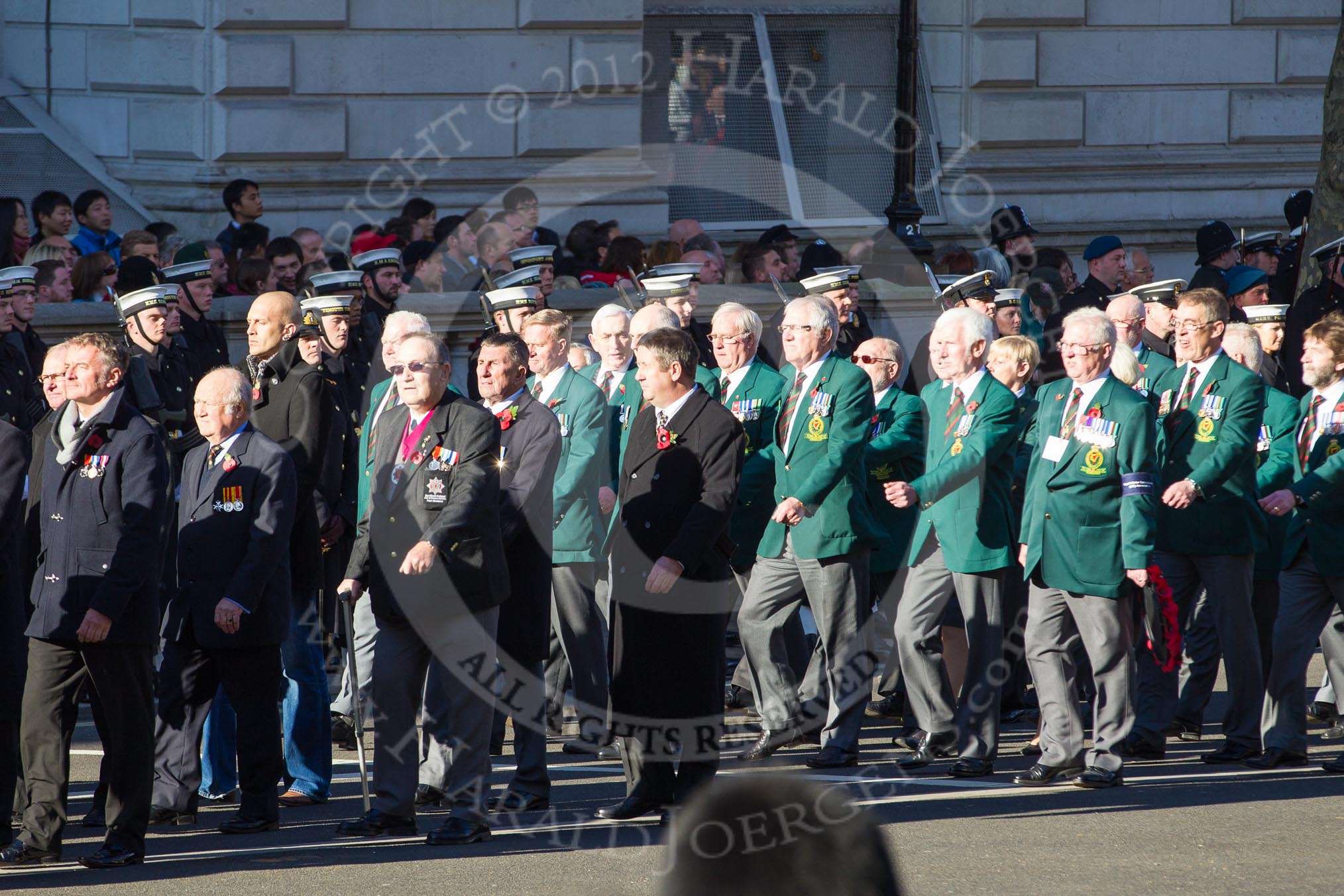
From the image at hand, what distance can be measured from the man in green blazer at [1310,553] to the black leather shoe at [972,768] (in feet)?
4.04

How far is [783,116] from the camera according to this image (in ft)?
60.4

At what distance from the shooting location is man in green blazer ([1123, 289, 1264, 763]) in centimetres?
839

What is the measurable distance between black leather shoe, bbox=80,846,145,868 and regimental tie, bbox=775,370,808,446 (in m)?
3.48

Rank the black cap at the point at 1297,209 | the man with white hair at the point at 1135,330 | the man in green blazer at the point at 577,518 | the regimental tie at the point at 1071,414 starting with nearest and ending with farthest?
the regimental tie at the point at 1071,414 < the man in green blazer at the point at 577,518 < the man with white hair at the point at 1135,330 < the black cap at the point at 1297,209

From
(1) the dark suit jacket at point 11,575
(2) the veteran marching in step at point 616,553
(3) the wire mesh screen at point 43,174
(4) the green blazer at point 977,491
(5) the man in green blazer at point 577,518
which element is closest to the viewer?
(1) the dark suit jacket at point 11,575

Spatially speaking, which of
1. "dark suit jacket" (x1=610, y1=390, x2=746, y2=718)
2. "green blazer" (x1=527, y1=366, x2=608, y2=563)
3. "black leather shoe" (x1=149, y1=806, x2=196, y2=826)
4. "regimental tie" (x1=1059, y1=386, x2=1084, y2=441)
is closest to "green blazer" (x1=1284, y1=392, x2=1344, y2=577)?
"regimental tie" (x1=1059, y1=386, x2=1084, y2=441)

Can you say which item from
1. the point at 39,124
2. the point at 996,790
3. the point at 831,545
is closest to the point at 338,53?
the point at 39,124

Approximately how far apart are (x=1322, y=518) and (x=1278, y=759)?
1081 millimetres

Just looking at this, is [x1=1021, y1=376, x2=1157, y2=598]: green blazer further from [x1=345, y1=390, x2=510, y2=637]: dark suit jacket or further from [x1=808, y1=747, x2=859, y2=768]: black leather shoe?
[x1=345, y1=390, x2=510, y2=637]: dark suit jacket

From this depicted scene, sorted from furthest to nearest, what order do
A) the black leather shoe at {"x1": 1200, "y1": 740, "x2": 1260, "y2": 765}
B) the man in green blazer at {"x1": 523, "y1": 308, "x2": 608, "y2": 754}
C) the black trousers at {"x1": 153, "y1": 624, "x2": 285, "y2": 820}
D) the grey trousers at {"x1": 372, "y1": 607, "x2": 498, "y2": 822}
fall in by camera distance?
the man in green blazer at {"x1": 523, "y1": 308, "x2": 608, "y2": 754} < the black leather shoe at {"x1": 1200, "y1": 740, "x2": 1260, "y2": 765} < the black trousers at {"x1": 153, "y1": 624, "x2": 285, "y2": 820} < the grey trousers at {"x1": 372, "y1": 607, "x2": 498, "y2": 822}

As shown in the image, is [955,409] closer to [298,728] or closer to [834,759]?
[834,759]

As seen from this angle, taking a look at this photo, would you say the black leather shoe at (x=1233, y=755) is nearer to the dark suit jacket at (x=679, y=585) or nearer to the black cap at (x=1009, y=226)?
the dark suit jacket at (x=679, y=585)

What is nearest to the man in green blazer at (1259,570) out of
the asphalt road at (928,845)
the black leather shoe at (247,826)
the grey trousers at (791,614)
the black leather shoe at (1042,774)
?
the asphalt road at (928,845)

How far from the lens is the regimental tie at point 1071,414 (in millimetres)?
7879
